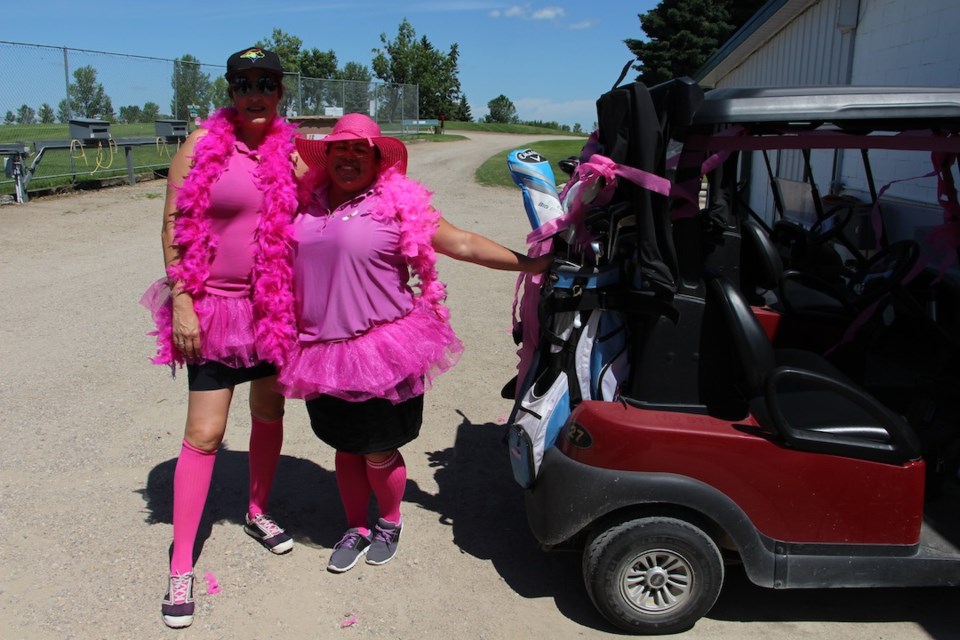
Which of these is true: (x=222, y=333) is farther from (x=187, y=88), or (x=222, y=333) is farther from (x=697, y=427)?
(x=187, y=88)

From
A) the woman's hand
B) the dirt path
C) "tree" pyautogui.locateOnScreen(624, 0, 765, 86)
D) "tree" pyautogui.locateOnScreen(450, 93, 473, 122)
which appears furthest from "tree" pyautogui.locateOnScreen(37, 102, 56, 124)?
"tree" pyautogui.locateOnScreen(450, 93, 473, 122)

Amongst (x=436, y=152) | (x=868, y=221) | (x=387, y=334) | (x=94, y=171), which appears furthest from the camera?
(x=436, y=152)

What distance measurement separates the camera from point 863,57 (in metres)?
7.76

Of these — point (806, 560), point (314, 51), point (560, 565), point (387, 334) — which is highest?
point (314, 51)

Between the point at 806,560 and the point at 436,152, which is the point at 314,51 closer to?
the point at 436,152

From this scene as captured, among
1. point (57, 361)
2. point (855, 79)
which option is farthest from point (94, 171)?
point (855, 79)

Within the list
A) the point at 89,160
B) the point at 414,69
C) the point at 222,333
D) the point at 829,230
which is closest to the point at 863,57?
the point at 829,230

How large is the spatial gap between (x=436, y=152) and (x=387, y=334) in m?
22.7

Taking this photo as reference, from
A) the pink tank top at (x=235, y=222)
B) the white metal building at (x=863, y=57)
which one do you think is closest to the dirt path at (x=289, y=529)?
the pink tank top at (x=235, y=222)

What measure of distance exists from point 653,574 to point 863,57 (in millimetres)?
6818

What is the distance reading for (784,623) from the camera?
2.89 metres

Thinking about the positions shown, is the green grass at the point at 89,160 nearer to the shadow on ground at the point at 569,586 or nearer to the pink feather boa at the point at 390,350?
the shadow on ground at the point at 569,586

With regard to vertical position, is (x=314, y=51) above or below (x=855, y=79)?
above

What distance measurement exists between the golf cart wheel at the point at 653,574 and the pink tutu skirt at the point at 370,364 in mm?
888
